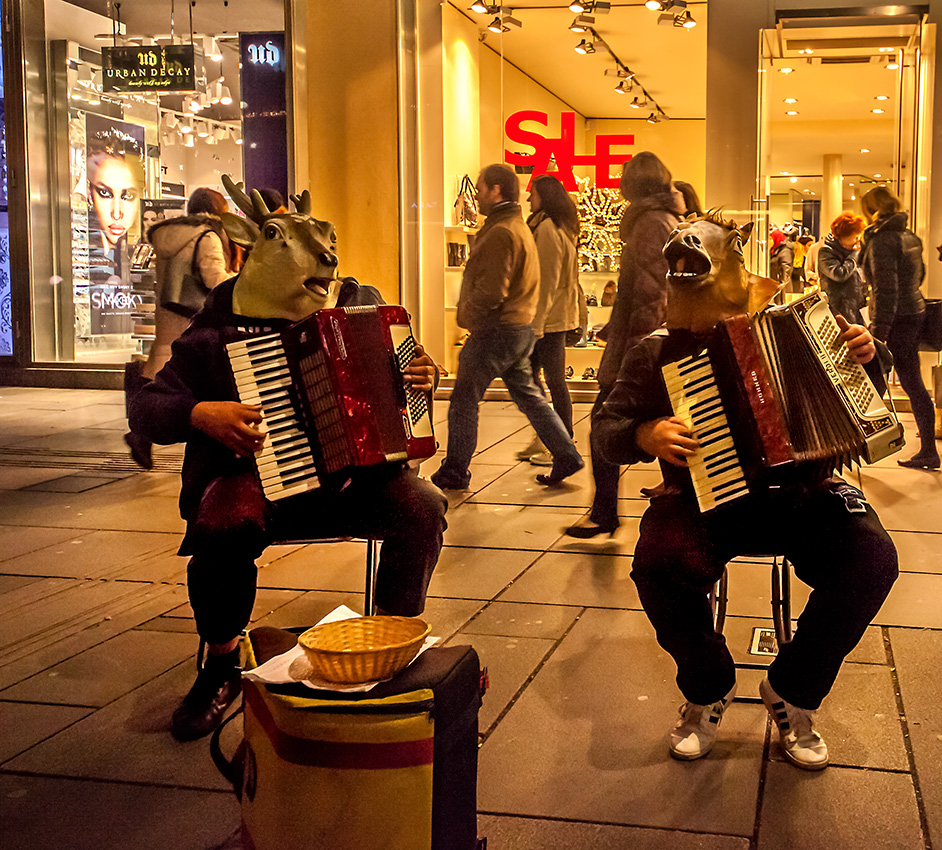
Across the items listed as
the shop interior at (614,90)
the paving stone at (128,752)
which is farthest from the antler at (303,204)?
the shop interior at (614,90)

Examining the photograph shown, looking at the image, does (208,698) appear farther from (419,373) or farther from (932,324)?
(932,324)

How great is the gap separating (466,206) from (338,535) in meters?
7.63

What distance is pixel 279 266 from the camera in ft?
9.87

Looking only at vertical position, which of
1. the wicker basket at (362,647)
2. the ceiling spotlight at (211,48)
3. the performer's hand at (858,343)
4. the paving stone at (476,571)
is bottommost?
the paving stone at (476,571)

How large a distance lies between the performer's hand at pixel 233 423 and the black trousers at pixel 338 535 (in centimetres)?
21

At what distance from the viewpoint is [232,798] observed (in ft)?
8.30

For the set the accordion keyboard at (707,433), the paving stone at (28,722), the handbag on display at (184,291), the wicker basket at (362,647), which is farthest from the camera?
the handbag on display at (184,291)

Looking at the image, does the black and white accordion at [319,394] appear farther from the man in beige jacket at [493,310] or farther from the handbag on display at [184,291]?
the handbag on display at [184,291]

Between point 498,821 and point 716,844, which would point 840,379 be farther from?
point 498,821

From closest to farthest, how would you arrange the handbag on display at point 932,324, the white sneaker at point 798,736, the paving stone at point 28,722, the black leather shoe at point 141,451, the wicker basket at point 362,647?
the wicker basket at point 362,647
the white sneaker at point 798,736
the paving stone at point 28,722
the black leather shoe at point 141,451
the handbag on display at point 932,324

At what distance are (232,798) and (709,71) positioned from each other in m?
8.40

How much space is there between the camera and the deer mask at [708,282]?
274 centimetres

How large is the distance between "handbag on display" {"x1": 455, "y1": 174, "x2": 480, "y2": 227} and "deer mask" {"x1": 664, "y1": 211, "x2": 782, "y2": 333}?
25.1 feet

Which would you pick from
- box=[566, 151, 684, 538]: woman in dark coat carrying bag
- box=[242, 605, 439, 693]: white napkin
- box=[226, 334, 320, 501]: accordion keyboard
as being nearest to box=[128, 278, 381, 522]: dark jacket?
box=[226, 334, 320, 501]: accordion keyboard
